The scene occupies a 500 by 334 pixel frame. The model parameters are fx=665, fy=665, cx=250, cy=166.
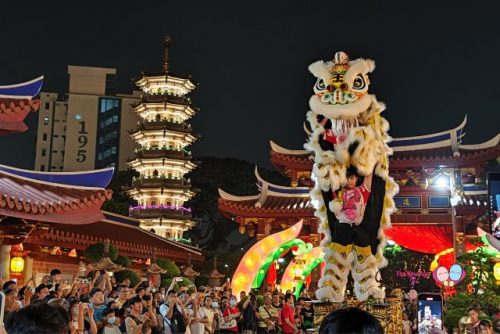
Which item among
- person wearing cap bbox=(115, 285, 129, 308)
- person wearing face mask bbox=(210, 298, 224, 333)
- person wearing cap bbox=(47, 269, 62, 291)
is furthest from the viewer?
person wearing face mask bbox=(210, 298, 224, 333)

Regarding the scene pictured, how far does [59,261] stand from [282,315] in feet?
31.4

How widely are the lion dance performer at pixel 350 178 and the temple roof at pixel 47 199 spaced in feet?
19.2

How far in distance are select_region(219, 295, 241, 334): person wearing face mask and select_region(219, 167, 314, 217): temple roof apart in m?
13.1

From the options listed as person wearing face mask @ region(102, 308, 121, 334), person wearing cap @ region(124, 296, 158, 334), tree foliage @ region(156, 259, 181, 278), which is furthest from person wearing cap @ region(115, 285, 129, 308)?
tree foliage @ region(156, 259, 181, 278)

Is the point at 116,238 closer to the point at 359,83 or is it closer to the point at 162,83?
the point at 359,83

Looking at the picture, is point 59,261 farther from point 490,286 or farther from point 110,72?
point 110,72

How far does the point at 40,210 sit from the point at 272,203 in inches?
538

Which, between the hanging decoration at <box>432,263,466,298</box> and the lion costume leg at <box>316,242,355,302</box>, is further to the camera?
the hanging decoration at <box>432,263,466,298</box>

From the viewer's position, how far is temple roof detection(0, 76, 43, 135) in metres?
13.6

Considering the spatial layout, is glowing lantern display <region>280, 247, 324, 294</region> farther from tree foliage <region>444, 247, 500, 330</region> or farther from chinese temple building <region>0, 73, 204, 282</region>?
tree foliage <region>444, 247, 500, 330</region>

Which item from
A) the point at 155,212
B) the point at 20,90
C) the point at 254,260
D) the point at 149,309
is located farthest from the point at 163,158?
the point at 149,309

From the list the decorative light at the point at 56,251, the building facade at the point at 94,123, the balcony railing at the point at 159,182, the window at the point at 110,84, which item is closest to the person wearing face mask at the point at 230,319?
the decorative light at the point at 56,251

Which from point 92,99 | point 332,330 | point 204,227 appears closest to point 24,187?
point 332,330

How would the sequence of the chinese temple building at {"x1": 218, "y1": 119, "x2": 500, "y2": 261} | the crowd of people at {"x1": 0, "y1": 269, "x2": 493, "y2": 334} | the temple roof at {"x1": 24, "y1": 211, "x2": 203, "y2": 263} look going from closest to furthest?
the crowd of people at {"x1": 0, "y1": 269, "x2": 493, "y2": 334} → the temple roof at {"x1": 24, "y1": 211, "x2": 203, "y2": 263} → the chinese temple building at {"x1": 218, "y1": 119, "x2": 500, "y2": 261}
